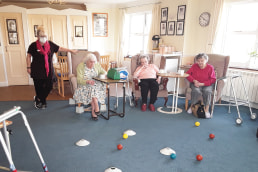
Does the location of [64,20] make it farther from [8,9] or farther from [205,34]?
[205,34]

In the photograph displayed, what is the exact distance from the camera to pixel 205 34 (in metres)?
4.43

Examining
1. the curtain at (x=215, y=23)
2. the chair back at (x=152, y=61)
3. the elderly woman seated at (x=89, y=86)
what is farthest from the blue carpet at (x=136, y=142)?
the curtain at (x=215, y=23)

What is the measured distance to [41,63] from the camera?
134 inches

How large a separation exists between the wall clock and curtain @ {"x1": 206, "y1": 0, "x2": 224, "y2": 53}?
141mm

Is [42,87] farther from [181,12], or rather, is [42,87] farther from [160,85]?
[181,12]

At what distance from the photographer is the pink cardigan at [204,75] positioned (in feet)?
11.4

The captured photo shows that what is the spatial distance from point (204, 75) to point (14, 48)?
483cm

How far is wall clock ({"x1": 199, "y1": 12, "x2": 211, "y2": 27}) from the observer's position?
432 centimetres

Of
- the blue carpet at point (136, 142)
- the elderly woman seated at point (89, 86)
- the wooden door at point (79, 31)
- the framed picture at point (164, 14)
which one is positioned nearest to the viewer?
the blue carpet at point (136, 142)

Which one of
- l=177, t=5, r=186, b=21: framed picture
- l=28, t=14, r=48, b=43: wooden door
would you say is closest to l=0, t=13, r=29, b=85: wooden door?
l=28, t=14, r=48, b=43: wooden door

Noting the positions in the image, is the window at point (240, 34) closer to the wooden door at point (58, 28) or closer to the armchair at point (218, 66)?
the armchair at point (218, 66)

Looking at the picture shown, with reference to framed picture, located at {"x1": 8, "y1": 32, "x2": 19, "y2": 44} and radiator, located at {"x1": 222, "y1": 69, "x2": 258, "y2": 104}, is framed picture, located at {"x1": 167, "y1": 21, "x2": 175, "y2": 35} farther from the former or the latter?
framed picture, located at {"x1": 8, "y1": 32, "x2": 19, "y2": 44}

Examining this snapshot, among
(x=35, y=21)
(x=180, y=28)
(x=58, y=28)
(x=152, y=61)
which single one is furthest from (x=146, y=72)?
(x=35, y=21)

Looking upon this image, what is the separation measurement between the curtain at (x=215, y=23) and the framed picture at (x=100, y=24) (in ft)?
12.0
